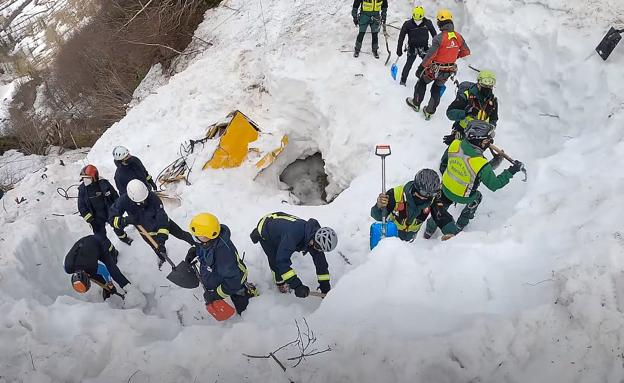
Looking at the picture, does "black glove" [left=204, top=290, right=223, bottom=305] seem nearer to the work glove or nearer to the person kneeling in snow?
the person kneeling in snow

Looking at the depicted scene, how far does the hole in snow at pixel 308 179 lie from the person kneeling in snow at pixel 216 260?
13.8 feet

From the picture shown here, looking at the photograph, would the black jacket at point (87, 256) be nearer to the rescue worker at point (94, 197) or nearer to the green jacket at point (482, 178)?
the rescue worker at point (94, 197)

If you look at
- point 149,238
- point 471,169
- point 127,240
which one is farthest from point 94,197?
point 471,169

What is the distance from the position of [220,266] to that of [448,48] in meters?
4.86

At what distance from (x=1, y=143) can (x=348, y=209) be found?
2168 cm

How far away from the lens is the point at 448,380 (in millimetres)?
3424

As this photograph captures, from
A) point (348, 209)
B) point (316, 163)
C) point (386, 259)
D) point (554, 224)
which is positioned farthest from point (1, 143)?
A: point (554, 224)

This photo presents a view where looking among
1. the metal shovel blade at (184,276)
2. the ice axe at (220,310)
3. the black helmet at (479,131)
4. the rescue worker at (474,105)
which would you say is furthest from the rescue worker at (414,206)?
the metal shovel blade at (184,276)

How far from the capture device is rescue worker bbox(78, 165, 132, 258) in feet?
20.1

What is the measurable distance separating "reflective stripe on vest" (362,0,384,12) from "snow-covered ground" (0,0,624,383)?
1.11 meters

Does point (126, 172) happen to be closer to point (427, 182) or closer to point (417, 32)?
point (427, 182)

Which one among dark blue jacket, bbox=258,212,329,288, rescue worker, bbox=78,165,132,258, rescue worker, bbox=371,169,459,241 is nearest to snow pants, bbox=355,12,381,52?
rescue worker, bbox=371,169,459,241

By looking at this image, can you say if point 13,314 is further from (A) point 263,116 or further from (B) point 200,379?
(A) point 263,116

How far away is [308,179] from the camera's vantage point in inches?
375
